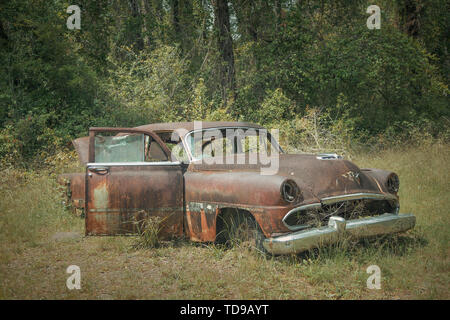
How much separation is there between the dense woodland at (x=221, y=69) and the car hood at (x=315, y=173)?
6.43 m

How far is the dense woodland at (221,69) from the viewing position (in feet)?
36.1

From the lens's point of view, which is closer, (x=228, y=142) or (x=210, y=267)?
(x=210, y=267)

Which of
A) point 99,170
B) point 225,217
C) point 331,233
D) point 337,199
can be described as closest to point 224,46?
point 99,170

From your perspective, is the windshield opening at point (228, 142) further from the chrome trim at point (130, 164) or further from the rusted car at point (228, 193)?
the chrome trim at point (130, 164)

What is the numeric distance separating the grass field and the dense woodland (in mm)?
5245

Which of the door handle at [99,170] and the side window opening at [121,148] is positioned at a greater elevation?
the side window opening at [121,148]

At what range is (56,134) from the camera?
428 inches

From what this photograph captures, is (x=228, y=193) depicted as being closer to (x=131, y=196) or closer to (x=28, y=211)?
(x=131, y=196)

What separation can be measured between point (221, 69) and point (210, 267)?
35.4ft

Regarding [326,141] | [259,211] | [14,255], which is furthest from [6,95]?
[259,211]

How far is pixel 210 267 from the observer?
4.30m

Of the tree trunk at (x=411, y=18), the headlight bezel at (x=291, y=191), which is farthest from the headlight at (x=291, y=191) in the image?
the tree trunk at (x=411, y=18)

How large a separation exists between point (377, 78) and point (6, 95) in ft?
38.7
